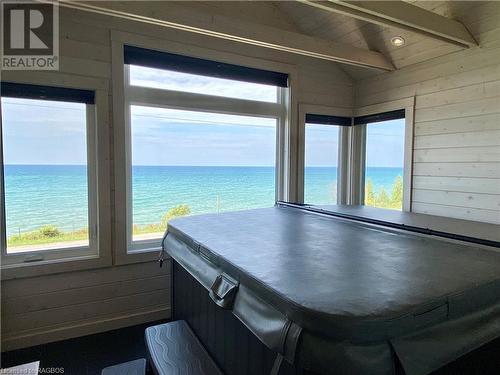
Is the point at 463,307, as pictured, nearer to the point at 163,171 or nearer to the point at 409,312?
the point at 409,312

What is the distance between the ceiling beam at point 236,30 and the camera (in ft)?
7.34

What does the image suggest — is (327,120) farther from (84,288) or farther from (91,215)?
(84,288)

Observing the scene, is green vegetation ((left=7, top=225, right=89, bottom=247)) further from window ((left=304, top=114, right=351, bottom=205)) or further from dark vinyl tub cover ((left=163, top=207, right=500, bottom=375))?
window ((left=304, top=114, right=351, bottom=205))

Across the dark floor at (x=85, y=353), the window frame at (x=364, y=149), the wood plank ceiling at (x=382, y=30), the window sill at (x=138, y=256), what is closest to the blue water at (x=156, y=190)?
the window frame at (x=364, y=149)

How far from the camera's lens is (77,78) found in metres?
2.51

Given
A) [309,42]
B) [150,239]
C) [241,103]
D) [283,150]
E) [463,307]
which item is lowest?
[150,239]

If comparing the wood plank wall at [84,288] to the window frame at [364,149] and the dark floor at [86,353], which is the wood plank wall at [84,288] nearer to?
the dark floor at [86,353]

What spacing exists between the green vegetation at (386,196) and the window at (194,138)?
133cm

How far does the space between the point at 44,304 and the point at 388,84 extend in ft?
12.9

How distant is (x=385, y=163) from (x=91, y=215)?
324 centimetres

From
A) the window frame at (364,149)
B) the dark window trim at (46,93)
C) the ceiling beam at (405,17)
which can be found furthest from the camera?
the window frame at (364,149)

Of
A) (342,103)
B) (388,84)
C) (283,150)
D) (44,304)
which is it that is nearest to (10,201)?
(44,304)

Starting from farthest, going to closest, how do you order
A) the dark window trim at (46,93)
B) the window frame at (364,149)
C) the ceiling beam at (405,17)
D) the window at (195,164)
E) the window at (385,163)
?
1. the window at (385,163)
2. the window frame at (364,149)
3. the window at (195,164)
4. the dark window trim at (46,93)
5. the ceiling beam at (405,17)

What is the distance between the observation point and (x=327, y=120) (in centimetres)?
383
